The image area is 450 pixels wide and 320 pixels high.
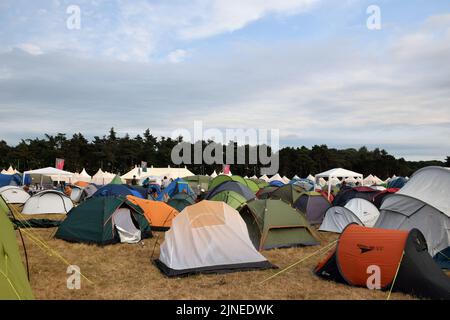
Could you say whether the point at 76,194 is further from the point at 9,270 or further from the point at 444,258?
the point at 444,258

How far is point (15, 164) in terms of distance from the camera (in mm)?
70625

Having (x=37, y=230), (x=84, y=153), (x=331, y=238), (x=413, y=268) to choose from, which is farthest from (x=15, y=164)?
(x=413, y=268)

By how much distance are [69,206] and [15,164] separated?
62.8 metres

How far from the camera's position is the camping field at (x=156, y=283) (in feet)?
20.5

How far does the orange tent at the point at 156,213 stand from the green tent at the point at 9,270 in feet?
22.9

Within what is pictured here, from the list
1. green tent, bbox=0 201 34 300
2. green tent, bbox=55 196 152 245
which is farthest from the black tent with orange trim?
green tent, bbox=55 196 152 245

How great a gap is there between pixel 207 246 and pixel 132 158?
7284 centimetres

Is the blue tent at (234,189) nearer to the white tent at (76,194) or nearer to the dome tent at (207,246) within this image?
the dome tent at (207,246)

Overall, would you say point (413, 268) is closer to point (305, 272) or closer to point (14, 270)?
point (305, 272)

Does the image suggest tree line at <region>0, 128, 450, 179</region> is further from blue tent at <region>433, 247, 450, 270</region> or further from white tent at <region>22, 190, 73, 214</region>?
blue tent at <region>433, 247, 450, 270</region>

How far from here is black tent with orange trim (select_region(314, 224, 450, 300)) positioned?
6.00 metres

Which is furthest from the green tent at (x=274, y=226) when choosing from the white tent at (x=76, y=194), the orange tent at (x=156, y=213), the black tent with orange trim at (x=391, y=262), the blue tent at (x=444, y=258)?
the white tent at (x=76, y=194)

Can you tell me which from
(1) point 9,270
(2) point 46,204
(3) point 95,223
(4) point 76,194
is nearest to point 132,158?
(4) point 76,194

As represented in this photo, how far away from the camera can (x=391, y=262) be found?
624 centimetres
